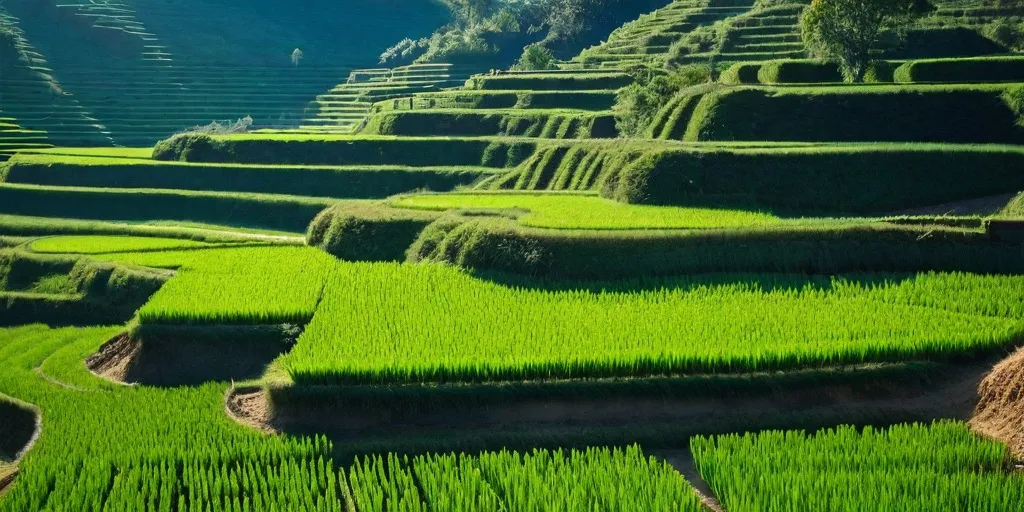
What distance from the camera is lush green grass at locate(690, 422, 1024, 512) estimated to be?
8898mm

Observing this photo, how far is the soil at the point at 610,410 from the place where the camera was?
1292 cm

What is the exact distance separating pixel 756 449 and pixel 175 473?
552cm

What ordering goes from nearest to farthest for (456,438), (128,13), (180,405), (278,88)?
(456,438)
(180,405)
(278,88)
(128,13)

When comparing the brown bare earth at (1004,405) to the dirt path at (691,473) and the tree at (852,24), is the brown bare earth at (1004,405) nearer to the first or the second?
the dirt path at (691,473)

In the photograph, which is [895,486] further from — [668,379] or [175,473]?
[175,473]

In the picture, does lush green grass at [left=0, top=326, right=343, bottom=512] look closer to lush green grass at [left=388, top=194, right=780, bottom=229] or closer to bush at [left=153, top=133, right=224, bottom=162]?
lush green grass at [left=388, top=194, right=780, bottom=229]

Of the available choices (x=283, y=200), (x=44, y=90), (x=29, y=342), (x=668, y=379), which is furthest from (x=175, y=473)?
(x=44, y=90)

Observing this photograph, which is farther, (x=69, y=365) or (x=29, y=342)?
(x=29, y=342)

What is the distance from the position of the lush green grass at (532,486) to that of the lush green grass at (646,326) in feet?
8.25

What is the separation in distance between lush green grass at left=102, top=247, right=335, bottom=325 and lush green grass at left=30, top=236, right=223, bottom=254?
8.16 feet

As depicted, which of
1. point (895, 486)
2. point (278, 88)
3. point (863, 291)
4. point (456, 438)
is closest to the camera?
point (895, 486)

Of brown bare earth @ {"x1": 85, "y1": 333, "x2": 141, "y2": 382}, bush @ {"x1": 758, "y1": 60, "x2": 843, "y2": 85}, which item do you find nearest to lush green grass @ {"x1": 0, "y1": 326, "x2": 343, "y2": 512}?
brown bare earth @ {"x1": 85, "y1": 333, "x2": 141, "y2": 382}

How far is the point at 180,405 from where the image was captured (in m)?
14.8

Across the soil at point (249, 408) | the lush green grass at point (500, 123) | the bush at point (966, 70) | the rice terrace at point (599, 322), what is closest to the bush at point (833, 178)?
the rice terrace at point (599, 322)
